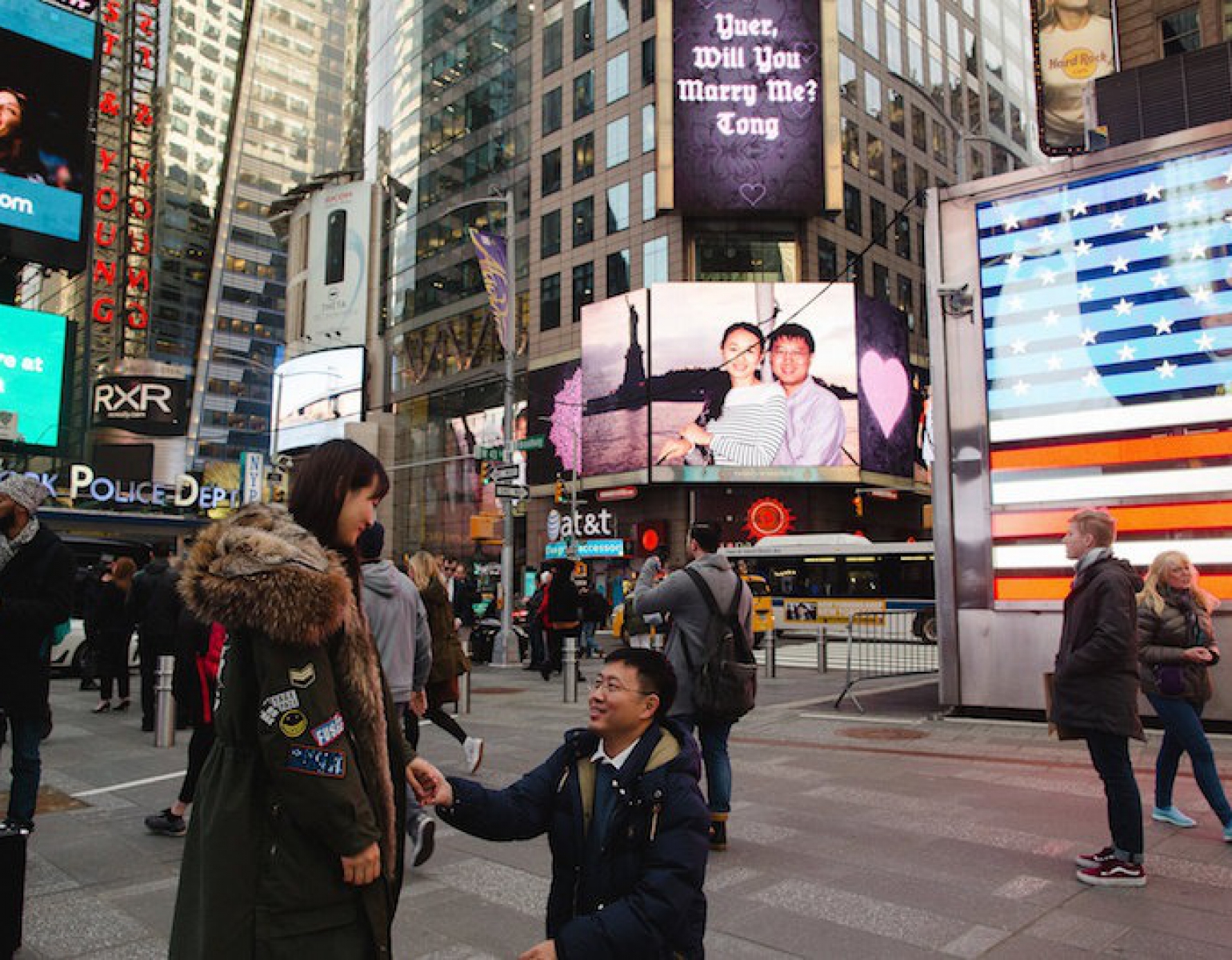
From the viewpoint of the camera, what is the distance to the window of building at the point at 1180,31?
22.2m

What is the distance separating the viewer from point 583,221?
161 ft

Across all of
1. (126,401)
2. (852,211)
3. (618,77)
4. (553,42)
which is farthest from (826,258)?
(126,401)

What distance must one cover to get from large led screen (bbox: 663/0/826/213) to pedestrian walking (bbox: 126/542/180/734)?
35.5m

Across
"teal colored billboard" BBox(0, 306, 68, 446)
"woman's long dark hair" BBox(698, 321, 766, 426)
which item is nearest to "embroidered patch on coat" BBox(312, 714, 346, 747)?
"teal colored billboard" BBox(0, 306, 68, 446)

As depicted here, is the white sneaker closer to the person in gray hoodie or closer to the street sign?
the person in gray hoodie

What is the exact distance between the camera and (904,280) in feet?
169

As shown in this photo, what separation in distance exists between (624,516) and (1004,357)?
34.6 metres

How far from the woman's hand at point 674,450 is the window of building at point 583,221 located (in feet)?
41.5

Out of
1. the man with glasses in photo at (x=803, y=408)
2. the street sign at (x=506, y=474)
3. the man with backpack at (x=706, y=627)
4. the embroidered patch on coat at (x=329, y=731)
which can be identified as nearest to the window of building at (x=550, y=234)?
the man with glasses in photo at (x=803, y=408)

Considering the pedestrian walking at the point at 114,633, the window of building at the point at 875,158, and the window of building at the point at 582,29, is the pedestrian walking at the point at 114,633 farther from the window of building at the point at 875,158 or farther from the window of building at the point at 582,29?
the window of building at the point at 875,158

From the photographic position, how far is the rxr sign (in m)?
51.8

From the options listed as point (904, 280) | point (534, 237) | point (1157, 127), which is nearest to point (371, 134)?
point (534, 237)

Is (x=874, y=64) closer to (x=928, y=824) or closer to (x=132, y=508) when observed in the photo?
(x=132, y=508)

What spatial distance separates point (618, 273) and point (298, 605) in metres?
45.8
